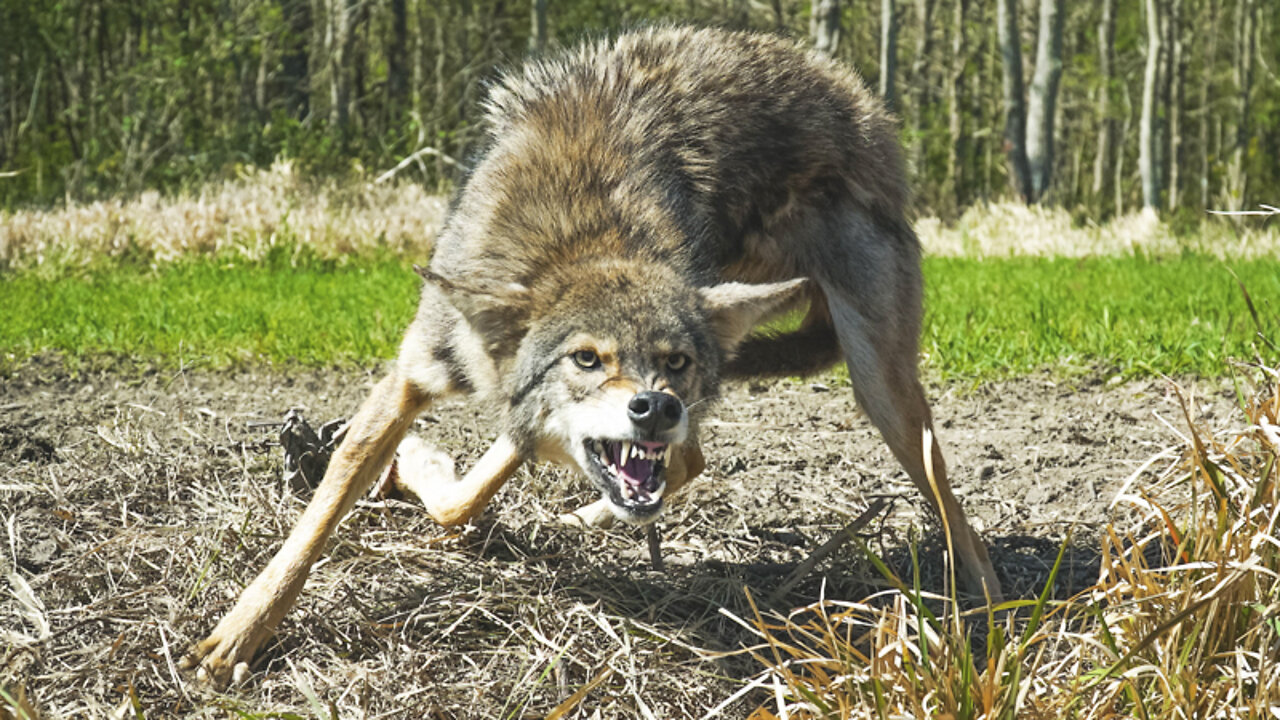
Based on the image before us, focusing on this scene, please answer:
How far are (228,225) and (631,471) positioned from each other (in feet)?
29.7

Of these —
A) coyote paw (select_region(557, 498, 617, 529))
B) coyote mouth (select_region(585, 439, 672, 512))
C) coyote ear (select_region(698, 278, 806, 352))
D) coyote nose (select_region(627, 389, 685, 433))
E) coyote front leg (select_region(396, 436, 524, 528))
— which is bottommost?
coyote paw (select_region(557, 498, 617, 529))

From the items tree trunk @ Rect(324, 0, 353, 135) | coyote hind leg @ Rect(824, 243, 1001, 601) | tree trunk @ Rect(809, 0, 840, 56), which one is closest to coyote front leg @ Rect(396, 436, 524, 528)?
coyote hind leg @ Rect(824, 243, 1001, 601)

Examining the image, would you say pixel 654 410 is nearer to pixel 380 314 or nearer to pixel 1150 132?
pixel 380 314

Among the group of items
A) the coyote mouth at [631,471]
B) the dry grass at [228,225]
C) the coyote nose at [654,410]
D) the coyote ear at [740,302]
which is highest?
the coyote ear at [740,302]

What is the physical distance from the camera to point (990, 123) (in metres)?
35.6

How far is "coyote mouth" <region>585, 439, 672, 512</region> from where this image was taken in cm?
334

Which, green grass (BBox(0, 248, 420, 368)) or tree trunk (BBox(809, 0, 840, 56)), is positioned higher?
tree trunk (BBox(809, 0, 840, 56))

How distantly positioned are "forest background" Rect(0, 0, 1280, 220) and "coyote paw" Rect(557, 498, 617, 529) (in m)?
1.80

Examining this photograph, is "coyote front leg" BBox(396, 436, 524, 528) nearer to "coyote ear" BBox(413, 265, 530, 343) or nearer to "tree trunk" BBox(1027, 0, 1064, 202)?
"coyote ear" BBox(413, 265, 530, 343)

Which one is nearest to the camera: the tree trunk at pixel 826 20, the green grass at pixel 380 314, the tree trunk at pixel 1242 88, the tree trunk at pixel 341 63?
the green grass at pixel 380 314

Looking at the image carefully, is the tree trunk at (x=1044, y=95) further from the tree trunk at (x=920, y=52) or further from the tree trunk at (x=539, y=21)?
the tree trunk at (x=539, y=21)

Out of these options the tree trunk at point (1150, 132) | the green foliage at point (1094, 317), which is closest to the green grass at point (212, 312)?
the green foliage at point (1094, 317)

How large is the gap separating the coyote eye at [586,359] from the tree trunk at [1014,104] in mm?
18419

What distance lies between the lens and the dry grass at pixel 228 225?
10.6 m
